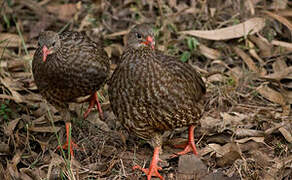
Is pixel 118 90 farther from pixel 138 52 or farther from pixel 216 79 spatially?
pixel 216 79

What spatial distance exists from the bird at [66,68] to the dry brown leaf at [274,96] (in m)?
2.02

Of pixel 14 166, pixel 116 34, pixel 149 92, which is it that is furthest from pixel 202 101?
pixel 116 34

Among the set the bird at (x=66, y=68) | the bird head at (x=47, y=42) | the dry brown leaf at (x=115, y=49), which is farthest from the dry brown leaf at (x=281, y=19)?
the bird head at (x=47, y=42)

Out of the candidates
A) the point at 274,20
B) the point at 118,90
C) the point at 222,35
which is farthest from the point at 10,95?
the point at 274,20

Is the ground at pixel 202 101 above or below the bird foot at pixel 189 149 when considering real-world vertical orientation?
above

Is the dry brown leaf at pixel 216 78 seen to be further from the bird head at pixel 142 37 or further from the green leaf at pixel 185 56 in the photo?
the bird head at pixel 142 37

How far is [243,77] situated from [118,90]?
2.25 m

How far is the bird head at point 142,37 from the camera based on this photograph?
4574mm

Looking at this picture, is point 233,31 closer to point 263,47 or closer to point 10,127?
point 263,47

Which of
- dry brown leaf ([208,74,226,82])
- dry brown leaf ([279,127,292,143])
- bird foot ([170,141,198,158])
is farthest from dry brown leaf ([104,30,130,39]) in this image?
dry brown leaf ([279,127,292,143])

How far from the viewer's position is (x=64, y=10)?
7.93 m

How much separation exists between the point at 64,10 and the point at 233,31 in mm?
2821

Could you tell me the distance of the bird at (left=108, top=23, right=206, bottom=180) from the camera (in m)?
4.65

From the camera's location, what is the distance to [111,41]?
7.45 metres
